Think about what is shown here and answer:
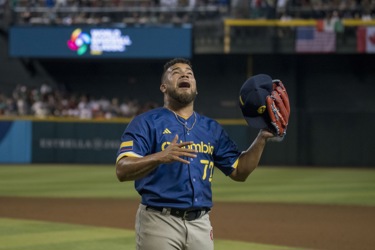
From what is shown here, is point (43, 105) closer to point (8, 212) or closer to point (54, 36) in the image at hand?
point (54, 36)

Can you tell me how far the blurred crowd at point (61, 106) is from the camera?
27688 millimetres

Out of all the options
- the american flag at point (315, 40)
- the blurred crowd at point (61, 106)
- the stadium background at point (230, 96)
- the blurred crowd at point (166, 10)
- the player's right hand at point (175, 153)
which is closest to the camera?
the player's right hand at point (175, 153)

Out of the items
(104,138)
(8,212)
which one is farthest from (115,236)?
(104,138)

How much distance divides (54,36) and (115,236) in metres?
18.1

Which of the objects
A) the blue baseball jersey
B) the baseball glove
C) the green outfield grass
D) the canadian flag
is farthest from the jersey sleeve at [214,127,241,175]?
the canadian flag

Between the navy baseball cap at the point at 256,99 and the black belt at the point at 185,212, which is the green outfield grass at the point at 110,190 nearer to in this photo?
the black belt at the point at 185,212

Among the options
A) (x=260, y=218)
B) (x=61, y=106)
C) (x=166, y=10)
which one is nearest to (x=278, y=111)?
(x=260, y=218)

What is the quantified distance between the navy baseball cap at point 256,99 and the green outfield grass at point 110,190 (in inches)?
195

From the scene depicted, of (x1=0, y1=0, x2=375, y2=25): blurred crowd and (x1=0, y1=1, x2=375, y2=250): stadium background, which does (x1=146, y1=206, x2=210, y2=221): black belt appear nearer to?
(x1=0, y1=1, x2=375, y2=250): stadium background

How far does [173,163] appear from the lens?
16.8 feet

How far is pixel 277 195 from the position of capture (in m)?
17.0

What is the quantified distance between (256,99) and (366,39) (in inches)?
854

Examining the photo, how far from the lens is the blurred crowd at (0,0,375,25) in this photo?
2697cm

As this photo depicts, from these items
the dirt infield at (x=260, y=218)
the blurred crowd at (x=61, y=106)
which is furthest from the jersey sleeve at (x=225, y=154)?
the blurred crowd at (x=61, y=106)
